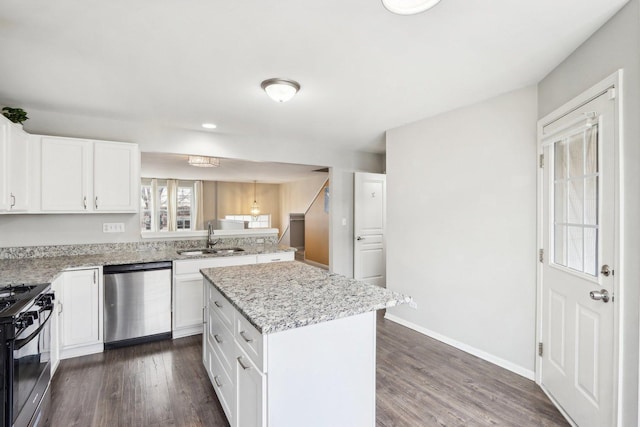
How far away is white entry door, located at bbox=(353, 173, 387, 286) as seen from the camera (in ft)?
15.9

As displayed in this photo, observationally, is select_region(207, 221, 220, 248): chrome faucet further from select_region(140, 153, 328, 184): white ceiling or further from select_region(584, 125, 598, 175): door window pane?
select_region(584, 125, 598, 175): door window pane

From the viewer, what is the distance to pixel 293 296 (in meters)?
1.71

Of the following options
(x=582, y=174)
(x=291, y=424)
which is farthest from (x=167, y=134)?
(x=582, y=174)

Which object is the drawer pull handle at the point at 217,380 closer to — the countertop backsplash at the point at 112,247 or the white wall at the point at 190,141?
the countertop backsplash at the point at 112,247

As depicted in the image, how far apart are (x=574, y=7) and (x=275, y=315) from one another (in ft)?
6.88

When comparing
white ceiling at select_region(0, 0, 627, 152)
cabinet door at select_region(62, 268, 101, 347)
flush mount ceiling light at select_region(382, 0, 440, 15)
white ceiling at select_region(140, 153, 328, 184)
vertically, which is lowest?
cabinet door at select_region(62, 268, 101, 347)

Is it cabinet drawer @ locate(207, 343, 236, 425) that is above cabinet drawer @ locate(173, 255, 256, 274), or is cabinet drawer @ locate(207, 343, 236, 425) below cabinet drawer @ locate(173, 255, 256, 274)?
below

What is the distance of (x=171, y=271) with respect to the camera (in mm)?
3312

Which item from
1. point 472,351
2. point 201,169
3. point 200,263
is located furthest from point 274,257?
point 201,169

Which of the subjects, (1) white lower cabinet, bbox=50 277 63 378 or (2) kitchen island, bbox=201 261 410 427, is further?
(1) white lower cabinet, bbox=50 277 63 378

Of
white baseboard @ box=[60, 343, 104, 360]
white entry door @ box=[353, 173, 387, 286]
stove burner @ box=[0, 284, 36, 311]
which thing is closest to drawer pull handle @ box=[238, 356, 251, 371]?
stove burner @ box=[0, 284, 36, 311]

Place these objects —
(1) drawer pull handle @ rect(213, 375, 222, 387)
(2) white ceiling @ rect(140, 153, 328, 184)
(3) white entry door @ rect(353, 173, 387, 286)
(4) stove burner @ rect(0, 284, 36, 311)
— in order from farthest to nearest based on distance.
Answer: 1. (3) white entry door @ rect(353, 173, 387, 286)
2. (2) white ceiling @ rect(140, 153, 328, 184)
3. (1) drawer pull handle @ rect(213, 375, 222, 387)
4. (4) stove burner @ rect(0, 284, 36, 311)

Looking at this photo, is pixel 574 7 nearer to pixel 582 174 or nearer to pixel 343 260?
pixel 582 174

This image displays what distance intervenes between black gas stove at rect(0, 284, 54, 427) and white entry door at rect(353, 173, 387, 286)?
3696 millimetres
